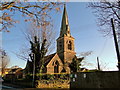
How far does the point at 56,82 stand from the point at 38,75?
3.46 metres

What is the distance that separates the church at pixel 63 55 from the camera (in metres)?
36.0

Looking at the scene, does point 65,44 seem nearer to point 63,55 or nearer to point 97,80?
point 63,55

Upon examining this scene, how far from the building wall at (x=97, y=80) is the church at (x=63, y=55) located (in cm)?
2041

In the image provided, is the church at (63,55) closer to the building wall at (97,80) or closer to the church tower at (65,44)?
the church tower at (65,44)

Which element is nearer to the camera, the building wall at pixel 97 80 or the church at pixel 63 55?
the building wall at pixel 97 80

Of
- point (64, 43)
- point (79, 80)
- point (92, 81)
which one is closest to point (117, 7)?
point (92, 81)

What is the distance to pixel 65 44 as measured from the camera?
4309 centimetres

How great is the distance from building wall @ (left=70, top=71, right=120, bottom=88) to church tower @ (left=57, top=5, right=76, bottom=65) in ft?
81.5

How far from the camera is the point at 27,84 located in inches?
857

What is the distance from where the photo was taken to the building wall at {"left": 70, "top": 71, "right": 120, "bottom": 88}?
1144cm

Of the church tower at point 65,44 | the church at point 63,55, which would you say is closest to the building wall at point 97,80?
the church at point 63,55

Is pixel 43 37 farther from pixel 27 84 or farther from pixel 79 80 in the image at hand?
pixel 79 80

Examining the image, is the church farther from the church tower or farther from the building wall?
the building wall

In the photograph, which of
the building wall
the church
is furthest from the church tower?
the building wall
